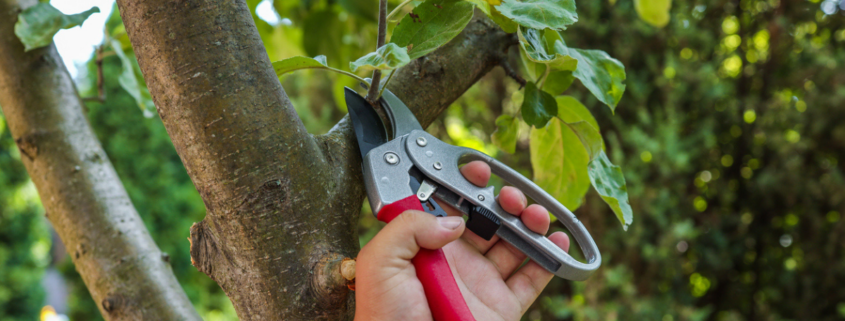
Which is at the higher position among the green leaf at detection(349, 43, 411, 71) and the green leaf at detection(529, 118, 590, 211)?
the green leaf at detection(349, 43, 411, 71)

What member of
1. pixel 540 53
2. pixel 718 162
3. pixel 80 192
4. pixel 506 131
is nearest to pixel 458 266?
pixel 506 131

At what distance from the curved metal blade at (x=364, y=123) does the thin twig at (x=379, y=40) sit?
0.04 ft

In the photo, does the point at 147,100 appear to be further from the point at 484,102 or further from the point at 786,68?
the point at 786,68

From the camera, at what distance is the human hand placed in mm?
523

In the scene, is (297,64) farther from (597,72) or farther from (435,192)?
(597,72)

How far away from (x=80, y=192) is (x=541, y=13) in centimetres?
78

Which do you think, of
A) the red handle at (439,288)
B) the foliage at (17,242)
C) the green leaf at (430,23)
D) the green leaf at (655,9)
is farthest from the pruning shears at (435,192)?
the foliage at (17,242)

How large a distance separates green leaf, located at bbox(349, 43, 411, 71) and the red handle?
7.0 inches

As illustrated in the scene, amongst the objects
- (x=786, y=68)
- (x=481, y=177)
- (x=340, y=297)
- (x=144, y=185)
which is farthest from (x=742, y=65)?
(x=144, y=185)

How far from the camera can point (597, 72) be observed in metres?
0.67

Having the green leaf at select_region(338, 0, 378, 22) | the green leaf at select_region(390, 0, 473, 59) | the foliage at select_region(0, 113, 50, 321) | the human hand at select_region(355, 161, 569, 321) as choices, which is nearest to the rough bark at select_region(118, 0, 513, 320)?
the human hand at select_region(355, 161, 569, 321)

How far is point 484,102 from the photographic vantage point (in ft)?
8.50

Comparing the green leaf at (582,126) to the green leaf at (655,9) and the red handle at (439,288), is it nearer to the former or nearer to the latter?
the red handle at (439,288)

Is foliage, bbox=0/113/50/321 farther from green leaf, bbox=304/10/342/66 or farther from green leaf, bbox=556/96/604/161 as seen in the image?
green leaf, bbox=556/96/604/161
